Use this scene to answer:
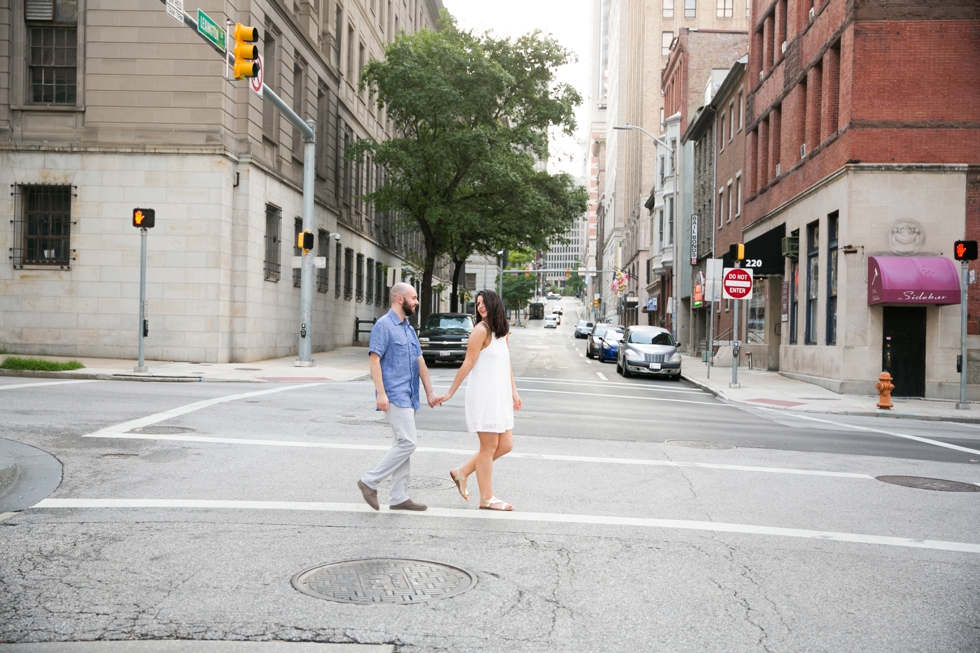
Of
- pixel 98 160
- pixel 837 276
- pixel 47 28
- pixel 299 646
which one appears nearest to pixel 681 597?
pixel 299 646

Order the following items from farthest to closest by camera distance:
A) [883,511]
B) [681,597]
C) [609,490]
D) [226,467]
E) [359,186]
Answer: [359,186], [226,467], [609,490], [883,511], [681,597]

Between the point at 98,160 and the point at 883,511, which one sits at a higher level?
the point at 98,160

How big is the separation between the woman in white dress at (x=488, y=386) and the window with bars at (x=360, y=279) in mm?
35203

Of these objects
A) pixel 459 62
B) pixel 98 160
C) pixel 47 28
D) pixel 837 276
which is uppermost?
pixel 459 62

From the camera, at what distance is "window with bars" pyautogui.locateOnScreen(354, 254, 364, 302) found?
1672 inches

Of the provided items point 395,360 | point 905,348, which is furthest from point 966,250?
point 395,360

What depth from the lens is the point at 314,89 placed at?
109 ft

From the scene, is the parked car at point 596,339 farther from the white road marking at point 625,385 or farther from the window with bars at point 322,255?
the white road marking at point 625,385

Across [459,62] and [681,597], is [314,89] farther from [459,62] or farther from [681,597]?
[681,597]

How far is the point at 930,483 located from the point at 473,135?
27.4 meters

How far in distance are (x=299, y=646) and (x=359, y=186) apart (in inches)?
1568

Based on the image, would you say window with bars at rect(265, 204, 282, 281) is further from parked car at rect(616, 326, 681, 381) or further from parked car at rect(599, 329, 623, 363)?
parked car at rect(599, 329, 623, 363)

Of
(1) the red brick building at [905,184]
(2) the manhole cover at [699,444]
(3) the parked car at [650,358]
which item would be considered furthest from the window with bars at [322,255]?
(2) the manhole cover at [699,444]

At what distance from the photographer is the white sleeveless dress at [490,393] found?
24.0 ft
